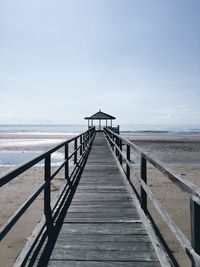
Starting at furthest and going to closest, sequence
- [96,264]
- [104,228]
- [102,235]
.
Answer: [104,228], [102,235], [96,264]

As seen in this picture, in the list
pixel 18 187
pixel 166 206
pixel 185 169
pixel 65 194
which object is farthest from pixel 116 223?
pixel 185 169

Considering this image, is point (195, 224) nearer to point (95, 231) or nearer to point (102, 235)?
point (102, 235)

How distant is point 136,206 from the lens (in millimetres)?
5285

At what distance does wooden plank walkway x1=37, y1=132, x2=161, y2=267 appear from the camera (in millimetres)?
3297

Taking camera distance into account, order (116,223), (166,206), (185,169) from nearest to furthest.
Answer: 1. (116,223)
2. (166,206)
3. (185,169)

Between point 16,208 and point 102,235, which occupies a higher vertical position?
point 102,235

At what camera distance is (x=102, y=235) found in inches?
157

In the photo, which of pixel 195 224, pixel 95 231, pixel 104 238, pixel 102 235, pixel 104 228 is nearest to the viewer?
pixel 195 224

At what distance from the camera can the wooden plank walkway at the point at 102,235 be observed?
10.8ft

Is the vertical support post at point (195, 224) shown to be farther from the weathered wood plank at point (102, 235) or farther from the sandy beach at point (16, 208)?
the sandy beach at point (16, 208)

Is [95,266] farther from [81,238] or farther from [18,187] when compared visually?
[18,187]

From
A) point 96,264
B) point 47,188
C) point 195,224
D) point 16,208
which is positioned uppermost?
point 195,224

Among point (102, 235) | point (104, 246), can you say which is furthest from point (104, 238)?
point (104, 246)

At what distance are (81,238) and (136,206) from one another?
1642 millimetres
